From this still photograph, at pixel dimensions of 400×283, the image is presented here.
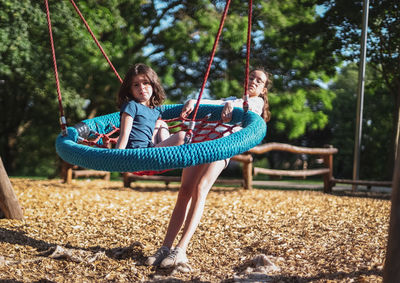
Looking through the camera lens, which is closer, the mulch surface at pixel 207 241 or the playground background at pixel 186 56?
the mulch surface at pixel 207 241

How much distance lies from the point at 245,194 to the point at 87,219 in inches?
115

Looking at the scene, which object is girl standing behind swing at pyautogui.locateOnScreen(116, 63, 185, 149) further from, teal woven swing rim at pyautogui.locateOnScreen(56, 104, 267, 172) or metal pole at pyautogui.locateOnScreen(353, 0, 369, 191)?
metal pole at pyautogui.locateOnScreen(353, 0, 369, 191)

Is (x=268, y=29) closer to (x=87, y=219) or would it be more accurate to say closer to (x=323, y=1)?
(x=323, y=1)

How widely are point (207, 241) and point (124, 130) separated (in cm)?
144

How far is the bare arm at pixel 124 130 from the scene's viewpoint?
2596mm

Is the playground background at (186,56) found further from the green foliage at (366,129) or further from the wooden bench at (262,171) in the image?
the green foliage at (366,129)

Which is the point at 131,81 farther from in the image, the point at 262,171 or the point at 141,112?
the point at 262,171

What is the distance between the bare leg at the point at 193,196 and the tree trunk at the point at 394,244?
1.10 metres

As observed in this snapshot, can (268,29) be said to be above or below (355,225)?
above

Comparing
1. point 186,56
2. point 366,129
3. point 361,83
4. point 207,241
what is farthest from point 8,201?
point 366,129

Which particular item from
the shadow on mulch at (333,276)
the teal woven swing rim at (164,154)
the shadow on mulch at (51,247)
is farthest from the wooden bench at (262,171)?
the teal woven swing rim at (164,154)

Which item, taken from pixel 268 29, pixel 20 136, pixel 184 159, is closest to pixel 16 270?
pixel 184 159

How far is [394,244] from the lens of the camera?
1.95 m

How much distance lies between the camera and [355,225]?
4117mm
